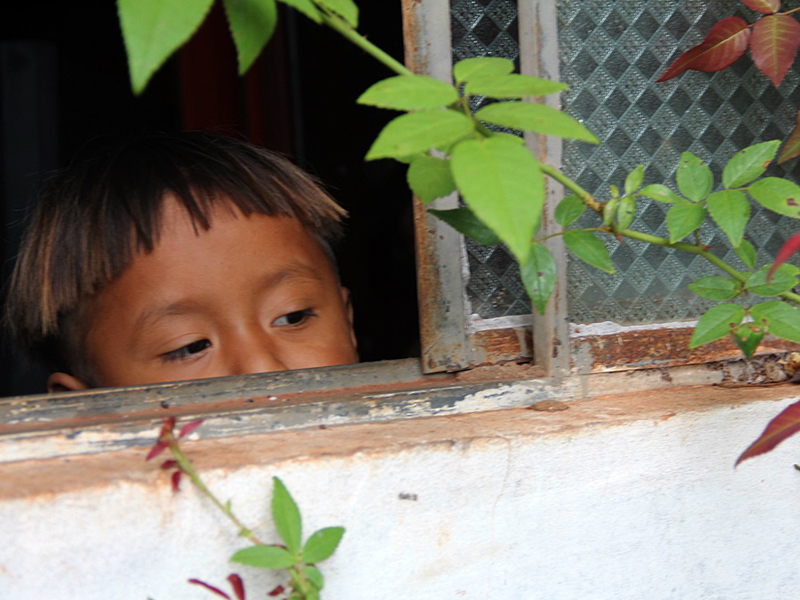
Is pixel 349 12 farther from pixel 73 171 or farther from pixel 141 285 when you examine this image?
pixel 73 171

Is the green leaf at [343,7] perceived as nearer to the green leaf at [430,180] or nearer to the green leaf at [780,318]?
the green leaf at [430,180]

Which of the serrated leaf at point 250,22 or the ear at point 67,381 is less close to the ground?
the serrated leaf at point 250,22

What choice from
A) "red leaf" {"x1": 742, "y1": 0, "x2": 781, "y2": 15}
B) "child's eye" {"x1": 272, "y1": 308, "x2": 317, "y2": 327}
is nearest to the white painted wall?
"red leaf" {"x1": 742, "y1": 0, "x2": 781, "y2": 15}

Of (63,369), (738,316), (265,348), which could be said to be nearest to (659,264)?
(738,316)

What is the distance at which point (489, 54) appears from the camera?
91 centimetres

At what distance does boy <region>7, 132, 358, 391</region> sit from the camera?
1332 mm

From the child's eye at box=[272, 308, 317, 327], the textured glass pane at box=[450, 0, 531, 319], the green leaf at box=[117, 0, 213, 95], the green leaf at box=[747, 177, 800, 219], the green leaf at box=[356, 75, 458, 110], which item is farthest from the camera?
the child's eye at box=[272, 308, 317, 327]

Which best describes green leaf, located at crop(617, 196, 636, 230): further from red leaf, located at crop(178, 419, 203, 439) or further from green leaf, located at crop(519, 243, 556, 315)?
red leaf, located at crop(178, 419, 203, 439)

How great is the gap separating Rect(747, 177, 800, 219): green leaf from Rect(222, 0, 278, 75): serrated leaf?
1.68 feet

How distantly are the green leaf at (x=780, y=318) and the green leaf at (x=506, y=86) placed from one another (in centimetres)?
38

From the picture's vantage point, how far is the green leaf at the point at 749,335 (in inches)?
31.5

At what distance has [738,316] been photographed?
79 centimetres

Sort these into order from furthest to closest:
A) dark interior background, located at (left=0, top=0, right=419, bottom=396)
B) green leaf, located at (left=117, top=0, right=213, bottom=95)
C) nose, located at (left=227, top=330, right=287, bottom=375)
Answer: dark interior background, located at (left=0, top=0, right=419, bottom=396)
nose, located at (left=227, top=330, right=287, bottom=375)
green leaf, located at (left=117, top=0, right=213, bottom=95)

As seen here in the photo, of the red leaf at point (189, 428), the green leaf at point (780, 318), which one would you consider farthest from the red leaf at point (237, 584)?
the green leaf at point (780, 318)
